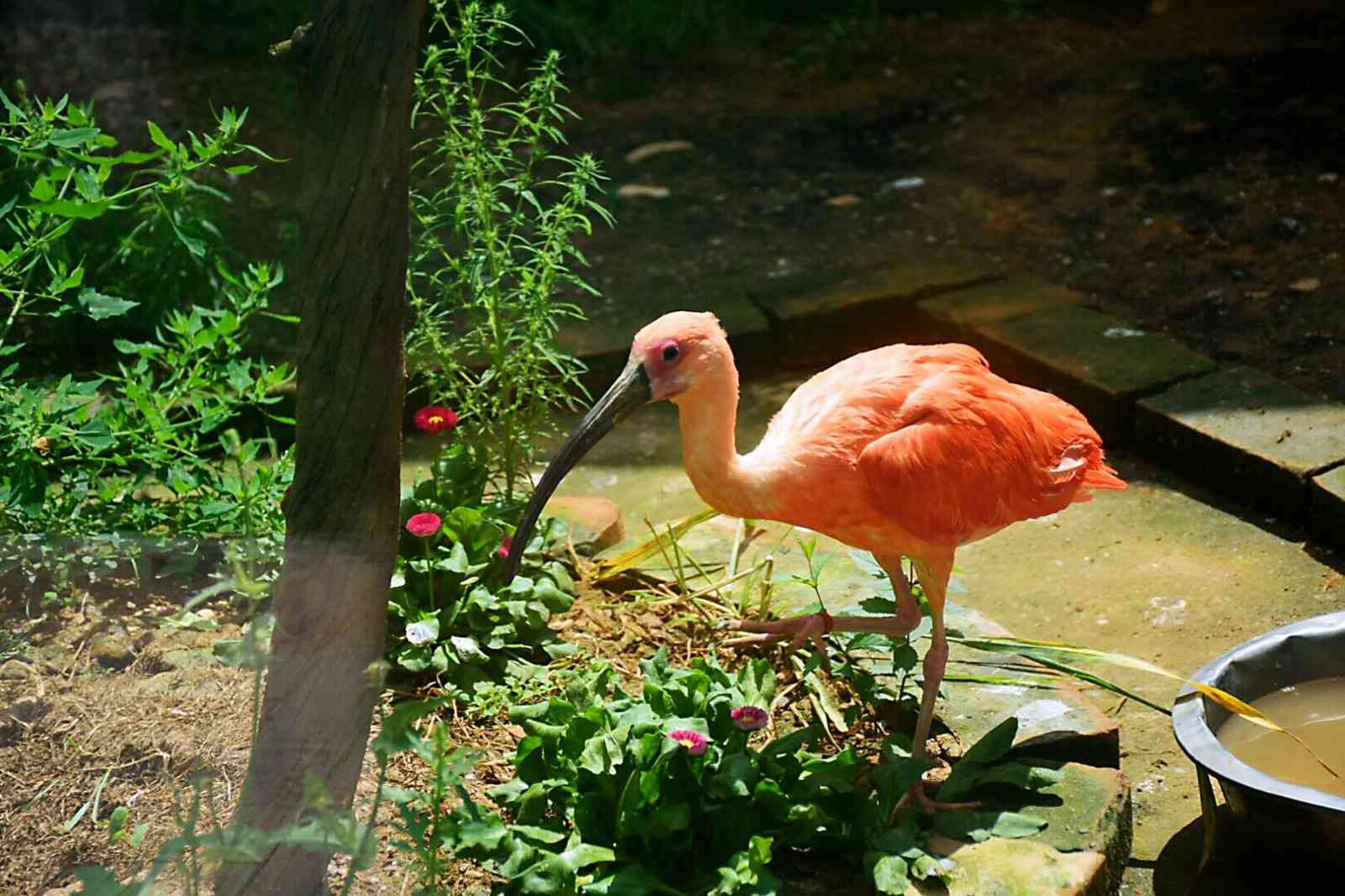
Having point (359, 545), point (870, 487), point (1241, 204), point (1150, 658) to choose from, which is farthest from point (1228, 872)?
point (1241, 204)

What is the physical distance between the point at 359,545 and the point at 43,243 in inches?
49.6

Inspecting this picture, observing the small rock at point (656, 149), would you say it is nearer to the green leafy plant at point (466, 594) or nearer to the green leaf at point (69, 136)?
the green leafy plant at point (466, 594)

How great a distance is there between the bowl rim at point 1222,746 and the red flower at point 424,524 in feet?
5.47

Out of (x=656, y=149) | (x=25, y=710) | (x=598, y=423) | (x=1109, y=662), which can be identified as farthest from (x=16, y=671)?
(x=656, y=149)

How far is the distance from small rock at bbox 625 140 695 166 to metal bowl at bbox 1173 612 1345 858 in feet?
15.9

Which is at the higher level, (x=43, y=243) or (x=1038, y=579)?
(x=43, y=243)

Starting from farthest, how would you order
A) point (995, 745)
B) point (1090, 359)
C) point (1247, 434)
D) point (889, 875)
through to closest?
1. point (1090, 359)
2. point (1247, 434)
3. point (995, 745)
4. point (889, 875)

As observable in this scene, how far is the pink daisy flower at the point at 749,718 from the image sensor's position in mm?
2854

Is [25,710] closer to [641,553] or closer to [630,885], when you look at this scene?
[630,885]

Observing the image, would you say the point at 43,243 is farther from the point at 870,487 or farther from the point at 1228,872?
the point at 1228,872

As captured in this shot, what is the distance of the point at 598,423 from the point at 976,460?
836 mm

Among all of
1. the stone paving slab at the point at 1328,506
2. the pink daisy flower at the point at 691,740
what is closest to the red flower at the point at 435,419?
the pink daisy flower at the point at 691,740

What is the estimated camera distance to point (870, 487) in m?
3.14

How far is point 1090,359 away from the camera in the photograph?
16.7 feet
